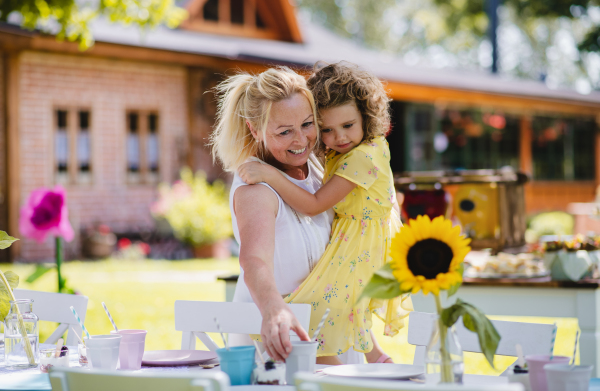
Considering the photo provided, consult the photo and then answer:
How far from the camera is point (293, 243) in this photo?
2572 mm

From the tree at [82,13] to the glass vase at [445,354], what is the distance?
412 cm

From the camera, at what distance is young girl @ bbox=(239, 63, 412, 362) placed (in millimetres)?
2514

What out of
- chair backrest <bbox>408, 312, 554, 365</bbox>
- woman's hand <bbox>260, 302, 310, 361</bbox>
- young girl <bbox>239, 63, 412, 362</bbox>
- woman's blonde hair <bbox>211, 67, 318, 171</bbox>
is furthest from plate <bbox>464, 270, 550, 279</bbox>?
woman's hand <bbox>260, 302, 310, 361</bbox>

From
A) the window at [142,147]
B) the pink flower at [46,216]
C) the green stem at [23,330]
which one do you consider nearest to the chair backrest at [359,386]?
the green stem at [23,330]

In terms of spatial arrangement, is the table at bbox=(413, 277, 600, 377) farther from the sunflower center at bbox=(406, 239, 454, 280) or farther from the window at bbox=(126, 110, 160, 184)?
the window at bbox=(126, 110, 160, 184)

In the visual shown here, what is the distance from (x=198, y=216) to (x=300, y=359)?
32.5ft

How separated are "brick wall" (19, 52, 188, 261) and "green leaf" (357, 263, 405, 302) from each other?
1028 cm

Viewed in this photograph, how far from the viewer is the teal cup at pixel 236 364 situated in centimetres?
193

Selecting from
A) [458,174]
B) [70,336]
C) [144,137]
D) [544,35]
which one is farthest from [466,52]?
[70,336]

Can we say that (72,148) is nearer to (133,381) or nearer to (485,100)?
(485,100)

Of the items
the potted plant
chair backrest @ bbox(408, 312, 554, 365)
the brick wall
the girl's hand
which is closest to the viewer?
chair backrest @ bbox(408, 312, 554, 365)

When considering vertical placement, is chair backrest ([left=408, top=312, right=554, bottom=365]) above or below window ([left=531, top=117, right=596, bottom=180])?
below

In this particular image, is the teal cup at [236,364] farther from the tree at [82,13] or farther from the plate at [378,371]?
the tree at [82,13]

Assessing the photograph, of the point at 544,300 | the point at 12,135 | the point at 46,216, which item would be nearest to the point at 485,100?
the point at 12,135
